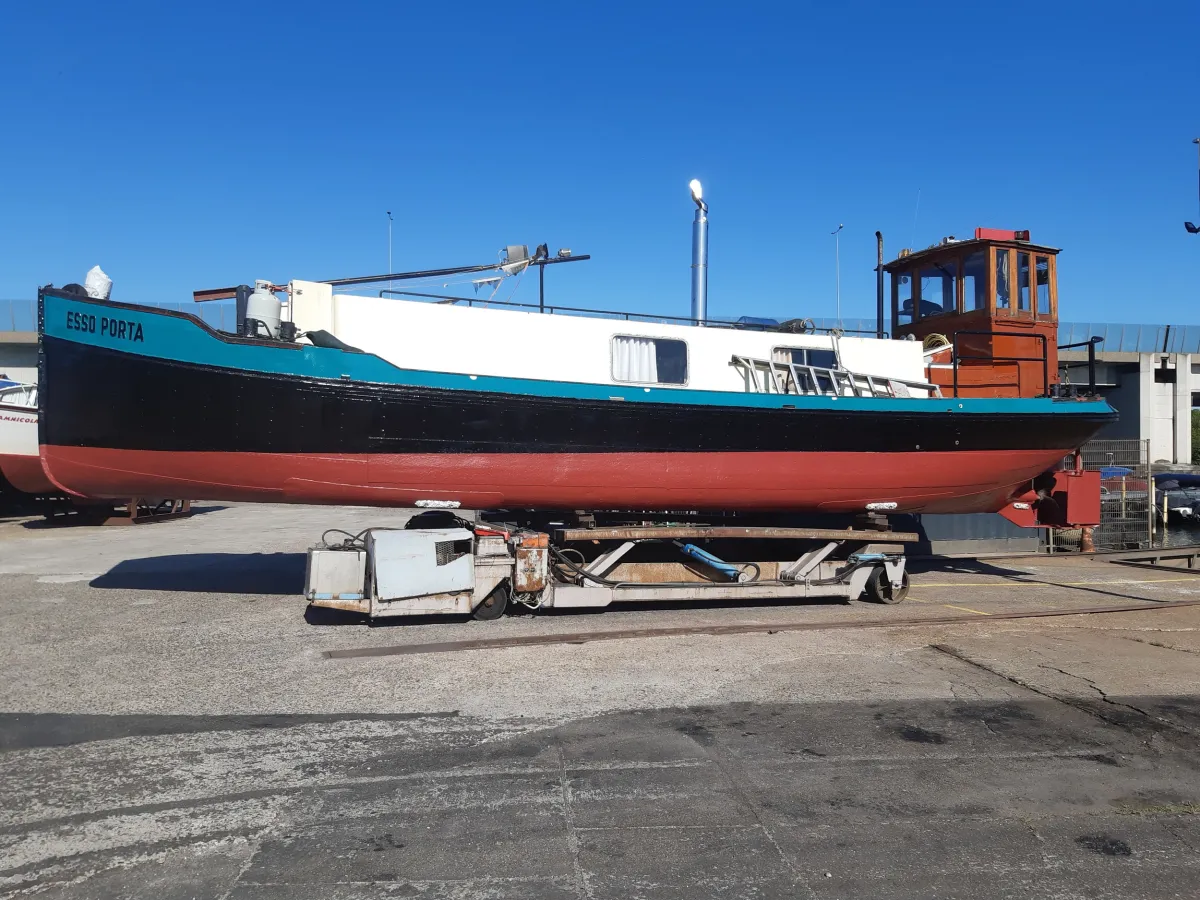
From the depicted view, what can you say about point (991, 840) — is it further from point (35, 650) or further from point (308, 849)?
point (35, 650)

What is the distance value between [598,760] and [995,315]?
7897mm

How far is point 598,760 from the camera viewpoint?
13.5 feet

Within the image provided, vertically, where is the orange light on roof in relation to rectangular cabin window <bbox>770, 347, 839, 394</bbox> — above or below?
above

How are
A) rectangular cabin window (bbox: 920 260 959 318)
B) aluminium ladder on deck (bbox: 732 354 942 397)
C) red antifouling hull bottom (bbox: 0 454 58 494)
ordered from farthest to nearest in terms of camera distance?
red antifouling hull bottom (bbox: 0 454 58 494) → rectangular cabin window (bbox: 920 260 959 318) → aluminium ladder on deck (bbox: 732 354 942 397)

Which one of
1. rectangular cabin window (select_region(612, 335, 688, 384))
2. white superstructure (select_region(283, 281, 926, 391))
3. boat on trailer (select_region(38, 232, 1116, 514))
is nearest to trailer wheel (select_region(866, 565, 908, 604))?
boat on trailer (select_region(38, 232, 1116, 514))

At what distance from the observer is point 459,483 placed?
284 inches

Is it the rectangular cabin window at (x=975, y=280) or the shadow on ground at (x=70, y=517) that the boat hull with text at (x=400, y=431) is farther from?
the shadow on ground at (x=70, y=517)

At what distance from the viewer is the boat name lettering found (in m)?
6.61

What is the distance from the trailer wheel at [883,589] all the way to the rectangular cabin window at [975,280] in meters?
3.63

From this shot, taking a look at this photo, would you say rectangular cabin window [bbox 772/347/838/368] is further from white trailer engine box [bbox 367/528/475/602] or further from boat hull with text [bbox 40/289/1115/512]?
white trailer engine box [bbox 367/528/475/602]

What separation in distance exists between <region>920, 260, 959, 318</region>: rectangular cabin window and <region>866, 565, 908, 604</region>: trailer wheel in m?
3.72

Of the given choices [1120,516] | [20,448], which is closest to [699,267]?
[1120,516]

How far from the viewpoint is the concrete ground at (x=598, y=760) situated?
3.07 meters

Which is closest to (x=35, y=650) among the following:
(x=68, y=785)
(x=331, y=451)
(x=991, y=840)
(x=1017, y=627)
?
(x=331, y=451)
